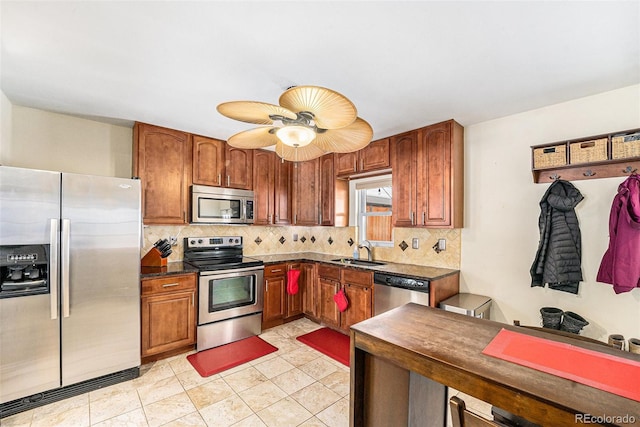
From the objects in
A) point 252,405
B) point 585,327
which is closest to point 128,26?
point 252,405

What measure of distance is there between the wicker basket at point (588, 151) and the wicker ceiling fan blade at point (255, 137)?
2404 millimetres

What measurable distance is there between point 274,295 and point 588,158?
134 inches

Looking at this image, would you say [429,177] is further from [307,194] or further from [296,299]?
[296,299]

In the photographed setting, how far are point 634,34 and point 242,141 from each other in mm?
2424

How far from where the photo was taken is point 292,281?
12.1 feet

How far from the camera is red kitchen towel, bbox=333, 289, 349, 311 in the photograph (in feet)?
10.9

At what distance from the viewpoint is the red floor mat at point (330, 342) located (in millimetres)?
2938

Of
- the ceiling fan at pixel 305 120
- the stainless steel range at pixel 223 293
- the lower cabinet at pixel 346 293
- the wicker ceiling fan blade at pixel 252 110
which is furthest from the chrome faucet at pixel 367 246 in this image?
the wicker ceiling fan blade at pixel 252 110

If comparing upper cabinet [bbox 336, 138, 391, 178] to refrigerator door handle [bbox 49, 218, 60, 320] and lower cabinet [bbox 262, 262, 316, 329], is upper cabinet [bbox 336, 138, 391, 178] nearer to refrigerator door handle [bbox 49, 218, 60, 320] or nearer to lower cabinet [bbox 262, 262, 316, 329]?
lower cabinet [bbox 262, 262, 316, 329]

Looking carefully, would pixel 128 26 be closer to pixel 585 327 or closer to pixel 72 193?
pixel 72 193

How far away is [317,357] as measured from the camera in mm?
2924

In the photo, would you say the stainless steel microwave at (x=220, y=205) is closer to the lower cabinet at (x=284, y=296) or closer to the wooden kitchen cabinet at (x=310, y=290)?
the lower cabinet at (x=284, y=296)

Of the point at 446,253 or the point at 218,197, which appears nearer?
the point at 446,253

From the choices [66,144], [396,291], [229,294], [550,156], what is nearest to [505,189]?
[550,156]
